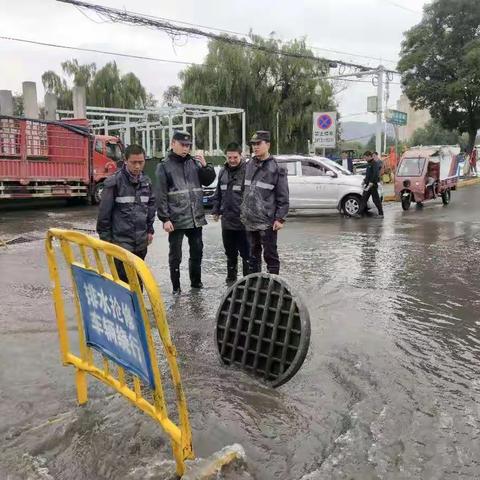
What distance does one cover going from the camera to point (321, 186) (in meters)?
14.1

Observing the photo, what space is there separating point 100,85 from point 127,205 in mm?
32223

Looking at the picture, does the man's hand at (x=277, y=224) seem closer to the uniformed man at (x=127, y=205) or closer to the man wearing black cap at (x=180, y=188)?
the man wearing black cap at (x=180, y=188)

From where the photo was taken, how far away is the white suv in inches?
553

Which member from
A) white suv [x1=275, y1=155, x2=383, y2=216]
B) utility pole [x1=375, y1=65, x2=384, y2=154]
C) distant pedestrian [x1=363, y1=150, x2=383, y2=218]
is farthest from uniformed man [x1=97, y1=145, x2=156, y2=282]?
utility pole [x1=375, y1=65, x2=384, y2=154]

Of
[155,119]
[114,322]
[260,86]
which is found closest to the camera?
[114,322]

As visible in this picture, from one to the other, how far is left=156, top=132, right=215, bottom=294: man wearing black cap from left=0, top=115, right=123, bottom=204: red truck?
470 inches

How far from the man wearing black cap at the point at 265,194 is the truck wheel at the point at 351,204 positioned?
8631 mm

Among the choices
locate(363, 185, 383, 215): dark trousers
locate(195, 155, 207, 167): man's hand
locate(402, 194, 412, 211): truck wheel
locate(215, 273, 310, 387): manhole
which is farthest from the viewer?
locate(402, 194, 412, 211): truck wheel

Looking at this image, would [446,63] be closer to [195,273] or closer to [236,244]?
[236,244]

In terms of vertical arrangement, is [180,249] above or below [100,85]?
below

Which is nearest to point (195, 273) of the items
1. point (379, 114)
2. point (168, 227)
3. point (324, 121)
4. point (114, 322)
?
point (168, 227)

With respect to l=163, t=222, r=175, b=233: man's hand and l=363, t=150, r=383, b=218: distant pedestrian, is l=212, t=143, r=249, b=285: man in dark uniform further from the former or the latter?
l=363, t=150, r=383, b=218: distant pedestrian

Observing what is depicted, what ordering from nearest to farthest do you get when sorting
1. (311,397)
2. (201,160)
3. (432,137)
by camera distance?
(311,397) → (201,160) → (432,137)

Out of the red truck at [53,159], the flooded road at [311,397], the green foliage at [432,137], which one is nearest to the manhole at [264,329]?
the flooded road at [311,397]
